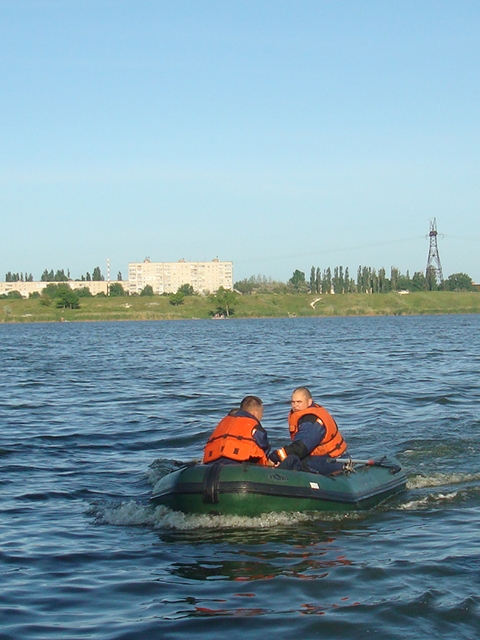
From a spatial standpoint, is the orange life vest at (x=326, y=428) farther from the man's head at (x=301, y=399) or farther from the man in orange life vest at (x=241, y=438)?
the man in orange life vest at (x=241, y=438)

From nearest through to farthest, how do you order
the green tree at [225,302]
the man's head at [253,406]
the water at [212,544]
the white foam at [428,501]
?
the water at [212,544] → the man's head at [253,406] → the white foam at [428,501] → the green tree at [225,302]

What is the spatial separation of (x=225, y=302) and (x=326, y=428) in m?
156

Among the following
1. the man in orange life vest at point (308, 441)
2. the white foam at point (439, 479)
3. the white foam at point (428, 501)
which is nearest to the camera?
the man in orange life vest at point (308, 441)

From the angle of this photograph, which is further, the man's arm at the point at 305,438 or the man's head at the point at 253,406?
the man's arm at the point at 305,438

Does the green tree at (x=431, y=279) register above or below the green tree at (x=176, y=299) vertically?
above

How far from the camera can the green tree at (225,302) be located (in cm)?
16775

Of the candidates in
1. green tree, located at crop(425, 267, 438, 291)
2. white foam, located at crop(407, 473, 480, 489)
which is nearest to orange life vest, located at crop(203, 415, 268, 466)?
white foam, located at crop(407, 473, 480, 489)

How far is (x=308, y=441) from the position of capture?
11.3 m

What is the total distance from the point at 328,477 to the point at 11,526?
13.7ft

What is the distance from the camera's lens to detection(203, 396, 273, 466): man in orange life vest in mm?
10602

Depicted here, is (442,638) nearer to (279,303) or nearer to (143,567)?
(143,567)

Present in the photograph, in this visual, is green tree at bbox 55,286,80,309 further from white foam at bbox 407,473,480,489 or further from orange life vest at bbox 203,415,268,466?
orange life vest at bbox 203,415,268,466

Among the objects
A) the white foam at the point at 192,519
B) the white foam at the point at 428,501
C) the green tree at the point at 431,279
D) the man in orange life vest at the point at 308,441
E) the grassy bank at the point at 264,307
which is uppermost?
the green tree at the point at 431,279

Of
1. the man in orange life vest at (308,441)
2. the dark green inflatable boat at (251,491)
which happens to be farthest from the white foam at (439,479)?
the dark green inflatable boat at (251,491)
